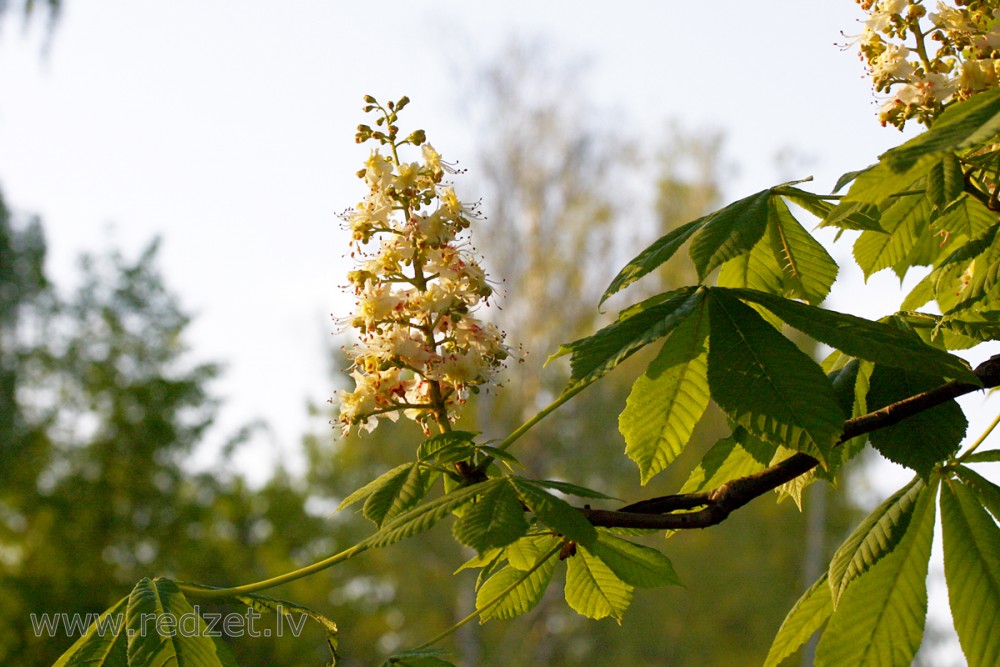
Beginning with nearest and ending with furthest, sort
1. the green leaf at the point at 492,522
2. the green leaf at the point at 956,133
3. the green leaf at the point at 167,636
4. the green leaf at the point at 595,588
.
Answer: the green leaf at the point at 956,133, the green leaf at the point at 492,522, the green leaf at the point at 167,636, the green leaf at the point at 595,588

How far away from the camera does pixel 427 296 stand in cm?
135

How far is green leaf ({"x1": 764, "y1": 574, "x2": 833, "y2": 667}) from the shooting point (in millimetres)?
1295

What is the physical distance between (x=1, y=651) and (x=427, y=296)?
37.7ft

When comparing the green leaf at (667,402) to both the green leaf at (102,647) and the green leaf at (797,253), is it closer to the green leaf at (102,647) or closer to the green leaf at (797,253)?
the green leaf at (797,253)

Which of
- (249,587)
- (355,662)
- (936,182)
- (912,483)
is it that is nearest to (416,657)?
(249,587)

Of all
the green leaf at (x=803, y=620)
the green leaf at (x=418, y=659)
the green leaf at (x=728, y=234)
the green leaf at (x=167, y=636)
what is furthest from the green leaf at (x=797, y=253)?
the green leaf at (x=167, y=636)

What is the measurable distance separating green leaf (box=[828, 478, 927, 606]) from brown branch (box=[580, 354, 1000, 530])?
0.42 feet

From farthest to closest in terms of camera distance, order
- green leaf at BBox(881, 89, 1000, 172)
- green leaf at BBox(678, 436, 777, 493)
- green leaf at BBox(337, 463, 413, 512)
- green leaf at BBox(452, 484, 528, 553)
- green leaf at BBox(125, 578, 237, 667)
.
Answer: green leaf at BBox(678, 436, 777, 493), green leaf at BBox(337, 463, 413, 512), green leaf at BBox(125, 578, 237, 667), green leaf at BBox(452, 484, 528, 553), green leaf at BBox(881, 89, 1000, 172)

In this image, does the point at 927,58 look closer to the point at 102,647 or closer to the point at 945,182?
the point at 945,182

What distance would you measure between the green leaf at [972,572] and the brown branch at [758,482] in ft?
0.73

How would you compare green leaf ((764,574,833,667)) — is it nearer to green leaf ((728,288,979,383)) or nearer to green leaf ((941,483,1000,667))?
green leaf ((941,483,1000,667))

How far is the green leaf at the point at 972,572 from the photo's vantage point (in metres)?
1.12

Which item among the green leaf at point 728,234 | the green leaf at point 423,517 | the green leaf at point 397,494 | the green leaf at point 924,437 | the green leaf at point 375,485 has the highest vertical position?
the green leaf at point 728,234

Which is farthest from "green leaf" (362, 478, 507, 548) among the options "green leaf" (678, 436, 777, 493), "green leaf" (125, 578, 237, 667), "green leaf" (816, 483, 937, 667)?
"green leaf" (816, 483, 937, 667)
